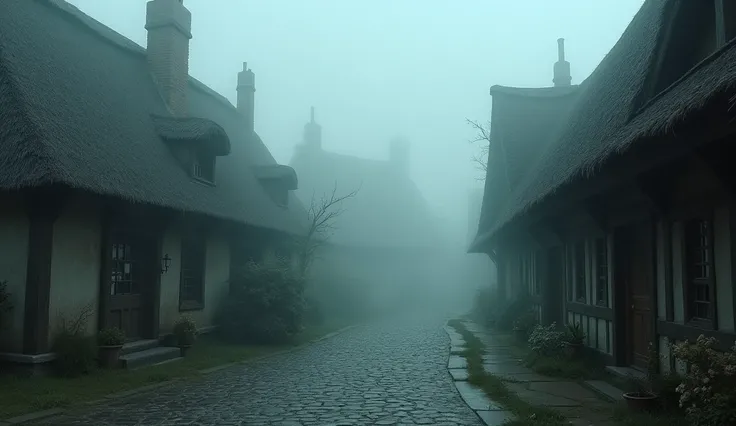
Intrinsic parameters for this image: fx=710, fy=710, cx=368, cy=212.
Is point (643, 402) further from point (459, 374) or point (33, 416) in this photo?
point (33, 416)

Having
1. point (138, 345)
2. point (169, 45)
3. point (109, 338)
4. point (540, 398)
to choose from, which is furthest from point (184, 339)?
point (540, 398)

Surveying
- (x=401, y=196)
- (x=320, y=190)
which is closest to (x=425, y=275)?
(x=401, y=196)

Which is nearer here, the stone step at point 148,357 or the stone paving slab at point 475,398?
the stone paving slab at point 475,398

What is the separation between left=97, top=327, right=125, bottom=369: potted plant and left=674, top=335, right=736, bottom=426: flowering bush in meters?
9.14

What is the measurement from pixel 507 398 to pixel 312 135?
159 feet

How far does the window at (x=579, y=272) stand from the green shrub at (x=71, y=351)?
895 centimetres

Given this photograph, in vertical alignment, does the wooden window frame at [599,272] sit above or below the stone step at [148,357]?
above

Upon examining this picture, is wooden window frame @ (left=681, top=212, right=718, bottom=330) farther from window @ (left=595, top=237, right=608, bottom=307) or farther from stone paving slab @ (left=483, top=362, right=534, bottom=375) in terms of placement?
stone paving slab @ (left=483, top=362, right=534, bottom=375)

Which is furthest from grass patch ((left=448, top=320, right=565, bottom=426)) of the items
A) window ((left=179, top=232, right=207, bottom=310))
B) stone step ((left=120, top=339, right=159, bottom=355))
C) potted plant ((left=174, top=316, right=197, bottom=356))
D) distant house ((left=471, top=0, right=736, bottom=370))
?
window ((left=179, top=232, right=207, bottom=310))

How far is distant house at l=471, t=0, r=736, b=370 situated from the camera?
705 centimetres

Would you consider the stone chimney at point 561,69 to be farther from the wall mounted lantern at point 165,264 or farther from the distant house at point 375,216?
the wall mounted lantern at point 165,264

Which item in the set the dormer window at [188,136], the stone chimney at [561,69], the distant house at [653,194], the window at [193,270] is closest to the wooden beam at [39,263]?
the window at [193,270]

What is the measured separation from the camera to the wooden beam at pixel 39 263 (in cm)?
1093

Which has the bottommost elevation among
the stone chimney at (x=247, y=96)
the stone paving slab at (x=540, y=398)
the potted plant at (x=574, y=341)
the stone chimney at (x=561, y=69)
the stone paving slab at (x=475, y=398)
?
the stone paving slab at (x=475, y=398)
